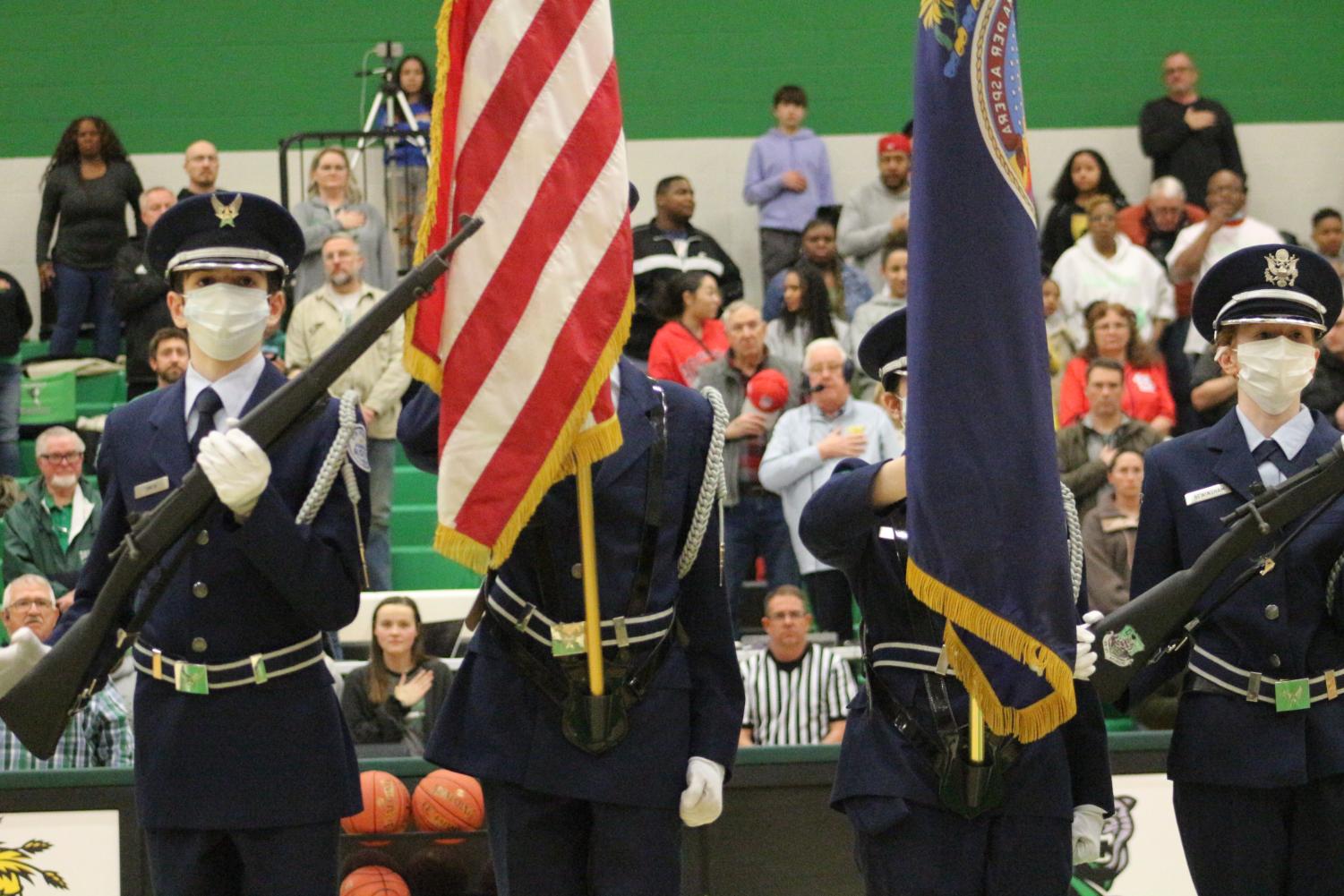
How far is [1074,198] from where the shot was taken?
41.3 feet

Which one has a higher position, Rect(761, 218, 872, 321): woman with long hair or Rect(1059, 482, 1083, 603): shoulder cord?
Rect(761, 218, 872, 321): woman with long hair

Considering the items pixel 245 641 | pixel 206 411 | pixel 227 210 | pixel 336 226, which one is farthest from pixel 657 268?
pixel 245 641

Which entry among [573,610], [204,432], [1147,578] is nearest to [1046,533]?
[1147,578]

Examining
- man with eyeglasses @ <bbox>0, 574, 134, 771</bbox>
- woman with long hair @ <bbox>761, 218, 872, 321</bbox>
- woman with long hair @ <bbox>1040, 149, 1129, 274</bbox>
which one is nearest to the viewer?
man with eyeglasses @ <bbox>0, 574, 134, 771</bbox>

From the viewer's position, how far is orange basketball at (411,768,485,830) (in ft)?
18.7

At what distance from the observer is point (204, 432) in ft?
12.9

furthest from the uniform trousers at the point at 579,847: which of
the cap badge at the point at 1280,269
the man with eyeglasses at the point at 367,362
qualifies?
the man with eyeglasses at the point at 367,362

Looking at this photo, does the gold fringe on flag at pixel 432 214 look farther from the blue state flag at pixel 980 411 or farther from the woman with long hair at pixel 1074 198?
the woman with long hair at pixel 1074 198

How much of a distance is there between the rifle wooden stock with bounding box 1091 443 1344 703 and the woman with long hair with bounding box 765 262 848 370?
6.11m

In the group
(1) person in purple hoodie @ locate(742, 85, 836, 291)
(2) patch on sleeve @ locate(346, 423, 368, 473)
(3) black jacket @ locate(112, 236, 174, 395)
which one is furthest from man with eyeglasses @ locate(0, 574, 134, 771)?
(1) person in purple hoodie @ locate(742, 85, 836, 291)

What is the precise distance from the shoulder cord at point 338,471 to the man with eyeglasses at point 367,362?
18.0ft

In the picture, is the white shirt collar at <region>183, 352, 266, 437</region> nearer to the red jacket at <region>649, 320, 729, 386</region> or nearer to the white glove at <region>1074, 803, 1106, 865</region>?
the white glove at <region>1074, 803, 1106, 865</region>

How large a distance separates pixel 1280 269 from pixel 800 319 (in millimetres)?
5933

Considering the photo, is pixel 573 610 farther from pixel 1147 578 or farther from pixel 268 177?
pixel 268 177
